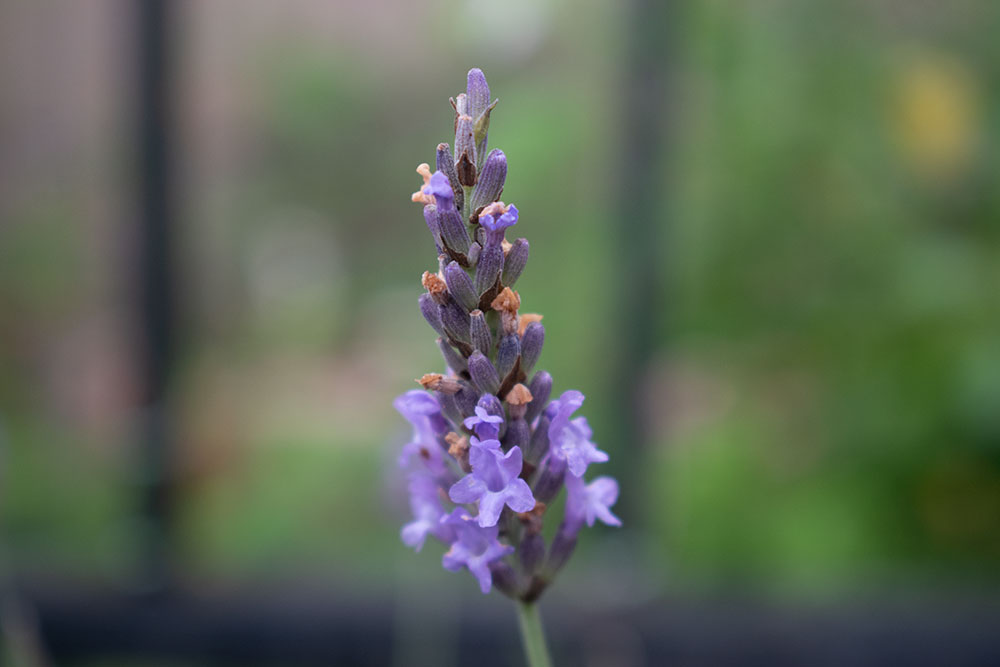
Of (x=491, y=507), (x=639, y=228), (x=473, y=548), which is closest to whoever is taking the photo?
(x=491, y=507)

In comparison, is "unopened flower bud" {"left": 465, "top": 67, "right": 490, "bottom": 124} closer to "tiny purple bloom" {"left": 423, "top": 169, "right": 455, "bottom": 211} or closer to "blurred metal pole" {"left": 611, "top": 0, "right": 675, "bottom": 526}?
"tiny purple bloom" {"left": 423, "top": 169, "right": 455, "bottom": 211}

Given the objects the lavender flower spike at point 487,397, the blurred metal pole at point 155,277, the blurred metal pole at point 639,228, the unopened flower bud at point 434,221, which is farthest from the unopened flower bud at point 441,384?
the blurred metal pole at point 155,277

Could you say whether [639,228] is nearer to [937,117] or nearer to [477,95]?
[937,117]

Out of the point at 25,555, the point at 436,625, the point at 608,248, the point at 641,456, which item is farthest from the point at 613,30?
the point at 25,555

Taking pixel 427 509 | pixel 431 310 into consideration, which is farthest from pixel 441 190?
pixel 427 509

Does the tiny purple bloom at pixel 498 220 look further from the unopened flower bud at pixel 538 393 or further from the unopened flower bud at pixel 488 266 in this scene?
the unopened flower bud at pixel 538 393

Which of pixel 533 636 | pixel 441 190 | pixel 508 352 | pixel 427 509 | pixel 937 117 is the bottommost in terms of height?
pixel 533 636

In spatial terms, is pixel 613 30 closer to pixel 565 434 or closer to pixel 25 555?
pixel 565 434
